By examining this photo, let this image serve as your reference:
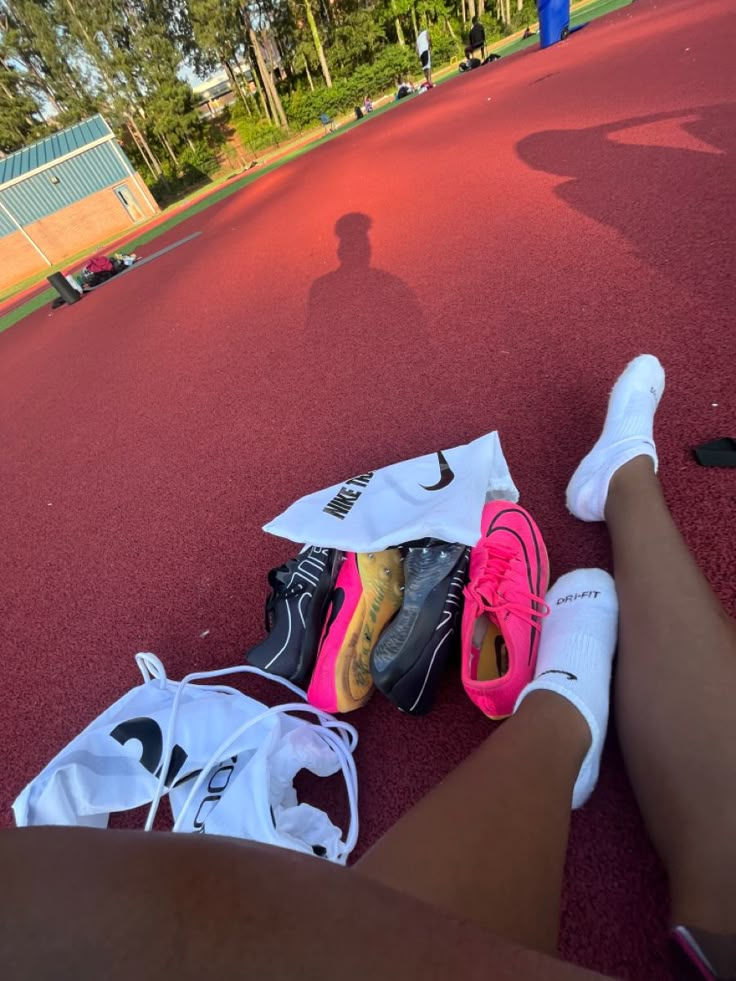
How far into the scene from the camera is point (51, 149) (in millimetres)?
14023

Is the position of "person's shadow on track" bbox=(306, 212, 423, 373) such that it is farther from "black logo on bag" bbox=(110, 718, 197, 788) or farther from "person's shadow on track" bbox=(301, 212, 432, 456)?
"black logo on bag" bbox=(110, 718, 197, 788)

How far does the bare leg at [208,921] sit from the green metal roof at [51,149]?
18.2 m

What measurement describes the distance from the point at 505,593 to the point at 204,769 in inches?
29.3

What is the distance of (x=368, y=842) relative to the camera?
0.99 meters

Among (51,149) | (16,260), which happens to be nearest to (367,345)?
(16,260)

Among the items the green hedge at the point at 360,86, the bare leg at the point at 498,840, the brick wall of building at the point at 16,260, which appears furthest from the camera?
the green hedge at the point at 360,86

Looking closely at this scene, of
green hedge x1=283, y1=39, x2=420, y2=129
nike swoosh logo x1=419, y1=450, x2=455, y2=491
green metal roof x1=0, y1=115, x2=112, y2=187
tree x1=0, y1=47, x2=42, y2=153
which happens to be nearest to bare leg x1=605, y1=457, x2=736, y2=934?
nike swoosh logo x1=419, y1=450, x2=455, y2=491

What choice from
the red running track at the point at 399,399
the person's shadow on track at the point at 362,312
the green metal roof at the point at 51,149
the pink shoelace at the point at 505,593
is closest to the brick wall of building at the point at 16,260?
the green metal roof at the point at 51,149

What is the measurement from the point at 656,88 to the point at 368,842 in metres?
6.11

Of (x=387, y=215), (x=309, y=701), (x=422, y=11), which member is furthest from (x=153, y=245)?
(x=422, y=11)

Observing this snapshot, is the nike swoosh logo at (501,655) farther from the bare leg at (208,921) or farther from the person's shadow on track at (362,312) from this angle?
the person's shadow on track at (362,312)

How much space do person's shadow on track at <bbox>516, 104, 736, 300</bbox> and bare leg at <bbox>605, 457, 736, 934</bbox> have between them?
5.11ft

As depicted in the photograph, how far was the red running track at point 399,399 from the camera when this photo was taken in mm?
1181

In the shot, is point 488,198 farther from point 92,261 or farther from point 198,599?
point 92,261
